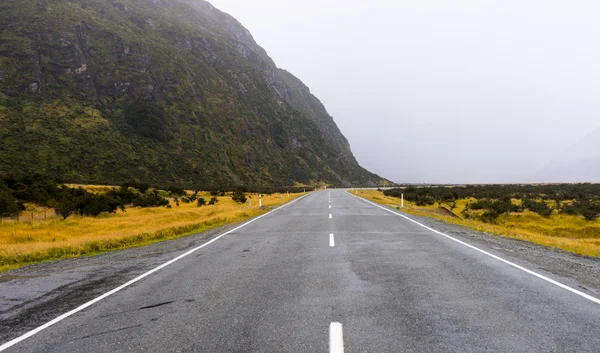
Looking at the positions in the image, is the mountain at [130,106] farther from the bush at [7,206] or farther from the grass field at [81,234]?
the grass field at [81,234]

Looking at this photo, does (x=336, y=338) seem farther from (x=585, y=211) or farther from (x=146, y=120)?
(x=146, y=120)

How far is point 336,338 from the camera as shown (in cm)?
380

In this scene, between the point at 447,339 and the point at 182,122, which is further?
the point at 182,122

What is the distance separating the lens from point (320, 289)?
5656 mm

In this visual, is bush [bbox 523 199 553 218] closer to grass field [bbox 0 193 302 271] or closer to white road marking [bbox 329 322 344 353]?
grass field [bbox 0 193 302 271]

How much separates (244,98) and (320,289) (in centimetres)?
11430

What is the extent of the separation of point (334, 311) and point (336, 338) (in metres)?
0.85

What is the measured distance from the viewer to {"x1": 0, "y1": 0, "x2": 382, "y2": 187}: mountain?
5838 cm

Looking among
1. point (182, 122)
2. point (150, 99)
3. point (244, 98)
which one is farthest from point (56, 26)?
point (244, 98)

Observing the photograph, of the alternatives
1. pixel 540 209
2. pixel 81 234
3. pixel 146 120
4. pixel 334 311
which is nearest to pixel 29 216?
pixel 81 234

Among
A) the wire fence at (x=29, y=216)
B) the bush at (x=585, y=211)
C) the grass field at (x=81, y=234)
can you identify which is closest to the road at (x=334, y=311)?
the grass field at (x=81, y=234)

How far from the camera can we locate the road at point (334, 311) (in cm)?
376

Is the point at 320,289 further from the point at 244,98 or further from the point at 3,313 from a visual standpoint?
the point at 244,98

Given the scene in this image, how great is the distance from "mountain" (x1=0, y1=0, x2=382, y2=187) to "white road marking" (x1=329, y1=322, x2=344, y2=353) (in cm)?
5411
